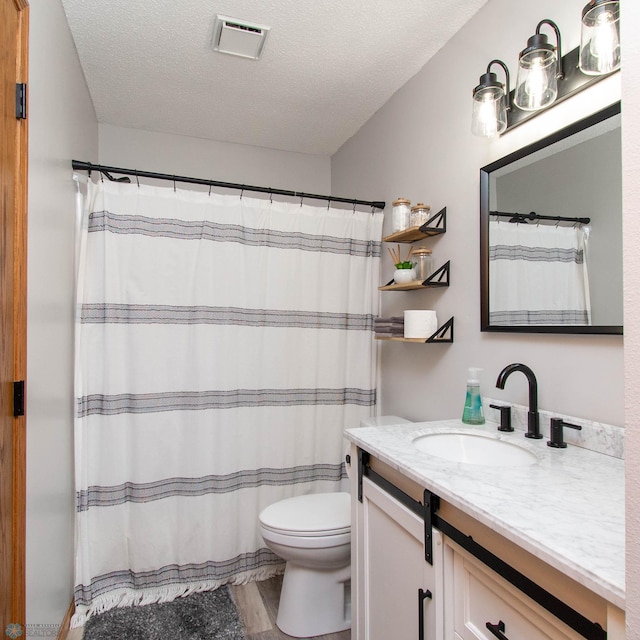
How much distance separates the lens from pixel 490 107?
4.91 feet

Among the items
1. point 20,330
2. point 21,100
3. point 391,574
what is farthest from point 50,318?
point 391,574

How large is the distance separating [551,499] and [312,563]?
1154 mm

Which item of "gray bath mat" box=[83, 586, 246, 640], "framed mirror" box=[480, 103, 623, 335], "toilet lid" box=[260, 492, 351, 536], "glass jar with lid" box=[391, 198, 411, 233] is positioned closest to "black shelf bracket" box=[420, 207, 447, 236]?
"glass jar with lid" box=[391, 198, 411, 233]

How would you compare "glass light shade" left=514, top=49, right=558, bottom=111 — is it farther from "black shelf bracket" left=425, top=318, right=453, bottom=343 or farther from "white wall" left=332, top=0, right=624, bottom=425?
"black shelf bracket" left=425, top=318, right=453, bottom=343

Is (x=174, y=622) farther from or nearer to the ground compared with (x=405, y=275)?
nearer to the ground

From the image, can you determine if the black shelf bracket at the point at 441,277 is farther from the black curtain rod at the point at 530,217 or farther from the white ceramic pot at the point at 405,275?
the black curtain rod at the point at 530,217

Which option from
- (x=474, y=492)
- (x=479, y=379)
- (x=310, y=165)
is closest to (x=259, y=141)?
(x=310, y=165)

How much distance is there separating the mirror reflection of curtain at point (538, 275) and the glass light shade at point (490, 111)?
1.07ft

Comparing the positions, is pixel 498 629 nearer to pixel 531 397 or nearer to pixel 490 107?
pixel 531 397

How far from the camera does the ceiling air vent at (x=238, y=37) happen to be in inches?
71.5

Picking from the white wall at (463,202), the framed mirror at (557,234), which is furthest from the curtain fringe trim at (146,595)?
the framed mirror at (557,234)

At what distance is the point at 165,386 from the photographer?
6.66 feet

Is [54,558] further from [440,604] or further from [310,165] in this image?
[310,165]

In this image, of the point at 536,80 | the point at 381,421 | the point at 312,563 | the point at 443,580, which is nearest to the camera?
the point at 443,580
